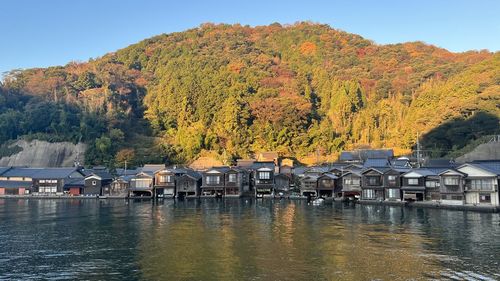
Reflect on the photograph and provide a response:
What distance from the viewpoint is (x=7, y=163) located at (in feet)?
210

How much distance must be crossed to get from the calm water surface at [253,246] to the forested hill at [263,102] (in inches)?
1191

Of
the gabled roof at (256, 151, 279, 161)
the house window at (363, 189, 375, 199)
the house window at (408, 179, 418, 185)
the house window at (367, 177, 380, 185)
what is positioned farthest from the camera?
the gabled roof at (256, 151, 279, 161)

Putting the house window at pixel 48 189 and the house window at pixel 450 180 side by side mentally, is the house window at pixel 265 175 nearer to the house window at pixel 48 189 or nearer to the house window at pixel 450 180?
the house window at pixel 450 180

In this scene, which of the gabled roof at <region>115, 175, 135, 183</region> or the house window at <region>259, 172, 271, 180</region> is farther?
the house window at <region>259, 172, 271, 180</region>

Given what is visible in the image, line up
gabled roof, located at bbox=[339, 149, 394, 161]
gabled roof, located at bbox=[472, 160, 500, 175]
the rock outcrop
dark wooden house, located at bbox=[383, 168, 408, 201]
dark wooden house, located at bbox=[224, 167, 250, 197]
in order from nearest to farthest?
gabled roof, located at bbox=[472, 160, 500, 175]
dark wooden house, located at bbox=[383, 168, 408, 201]
dark wooden house, located at bbox=[224, 167, 250, 197]
gabled roof, located at bbox=[339, 149, 394, 161]
the rock outcrop

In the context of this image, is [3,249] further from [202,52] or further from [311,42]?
[311,42]

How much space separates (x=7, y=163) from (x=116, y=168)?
2054 centimetres

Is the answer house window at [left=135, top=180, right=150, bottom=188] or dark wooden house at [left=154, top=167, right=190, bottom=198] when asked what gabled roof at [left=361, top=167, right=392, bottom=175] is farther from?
house window at [left=135, top=180, right=150, bottom=188]

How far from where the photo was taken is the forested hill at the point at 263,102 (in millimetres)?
59125

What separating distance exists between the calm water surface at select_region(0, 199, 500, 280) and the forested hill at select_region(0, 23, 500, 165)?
30.3 meters

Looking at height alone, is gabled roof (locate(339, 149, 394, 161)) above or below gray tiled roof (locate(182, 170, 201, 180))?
above

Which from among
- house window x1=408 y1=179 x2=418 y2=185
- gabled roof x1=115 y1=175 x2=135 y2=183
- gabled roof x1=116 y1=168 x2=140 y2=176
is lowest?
house window x1=408 y1=179 x2=418 y2=185

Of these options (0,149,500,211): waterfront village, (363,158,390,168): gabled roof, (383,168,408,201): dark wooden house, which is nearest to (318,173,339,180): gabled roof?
(0,149,500,211): waterfront village

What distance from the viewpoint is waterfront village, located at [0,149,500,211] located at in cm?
3762
